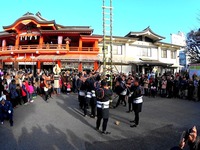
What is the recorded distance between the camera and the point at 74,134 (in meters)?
5.97

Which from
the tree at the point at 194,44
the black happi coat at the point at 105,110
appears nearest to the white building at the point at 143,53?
the tree at the point at 194,44

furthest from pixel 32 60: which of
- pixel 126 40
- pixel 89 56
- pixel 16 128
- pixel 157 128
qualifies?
pixel 157 128

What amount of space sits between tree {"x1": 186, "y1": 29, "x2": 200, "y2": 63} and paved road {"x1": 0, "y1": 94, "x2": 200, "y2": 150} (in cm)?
2368

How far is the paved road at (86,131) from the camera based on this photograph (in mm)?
5133

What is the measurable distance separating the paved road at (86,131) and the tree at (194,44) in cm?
2368

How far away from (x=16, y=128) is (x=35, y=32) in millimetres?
21187

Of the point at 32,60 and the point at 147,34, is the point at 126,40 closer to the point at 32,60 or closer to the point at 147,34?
the point at 147,34

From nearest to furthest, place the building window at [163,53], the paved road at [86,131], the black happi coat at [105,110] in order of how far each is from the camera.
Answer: the paved road at [86,131], the black happi coat at [105,110], the building window at [163,53]

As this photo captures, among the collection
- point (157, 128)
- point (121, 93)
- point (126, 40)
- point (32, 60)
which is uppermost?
point (126, 40)

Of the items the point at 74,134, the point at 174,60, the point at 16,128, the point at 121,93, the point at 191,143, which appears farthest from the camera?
the point at 174,60

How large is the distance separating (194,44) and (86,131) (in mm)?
29148

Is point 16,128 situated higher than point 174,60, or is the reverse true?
point 174,60

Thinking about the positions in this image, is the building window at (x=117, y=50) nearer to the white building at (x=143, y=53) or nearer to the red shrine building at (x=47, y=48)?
the white building at (x=143, y=53)

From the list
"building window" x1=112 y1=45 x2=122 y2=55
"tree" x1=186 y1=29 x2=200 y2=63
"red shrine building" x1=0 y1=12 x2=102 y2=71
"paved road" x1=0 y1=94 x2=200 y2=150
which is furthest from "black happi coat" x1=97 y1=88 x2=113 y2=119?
"tree" x1=186 y1=29 x2=200 y2=63
